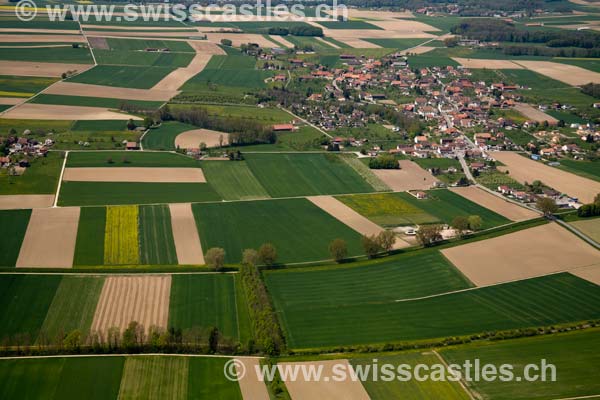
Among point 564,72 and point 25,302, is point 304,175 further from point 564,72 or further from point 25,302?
point 564,72

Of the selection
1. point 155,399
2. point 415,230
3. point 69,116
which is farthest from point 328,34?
point 155,399

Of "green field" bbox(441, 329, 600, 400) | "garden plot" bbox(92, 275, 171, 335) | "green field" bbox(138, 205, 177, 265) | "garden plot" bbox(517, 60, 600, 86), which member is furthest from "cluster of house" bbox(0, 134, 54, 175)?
"garden plot" bbox(517, 60, 600, 86)

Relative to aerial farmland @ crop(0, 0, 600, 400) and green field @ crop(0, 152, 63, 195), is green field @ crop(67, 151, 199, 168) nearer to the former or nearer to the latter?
aerial farmland @ crop(0, 0, 600, 400)

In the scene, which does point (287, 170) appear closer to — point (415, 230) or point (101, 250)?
point (415, 230)

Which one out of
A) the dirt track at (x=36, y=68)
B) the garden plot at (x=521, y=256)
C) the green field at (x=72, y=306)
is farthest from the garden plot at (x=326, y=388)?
the dirt track at (x=36, y=68)

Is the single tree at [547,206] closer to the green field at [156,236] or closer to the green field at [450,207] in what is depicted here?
the green field at [450,207]
